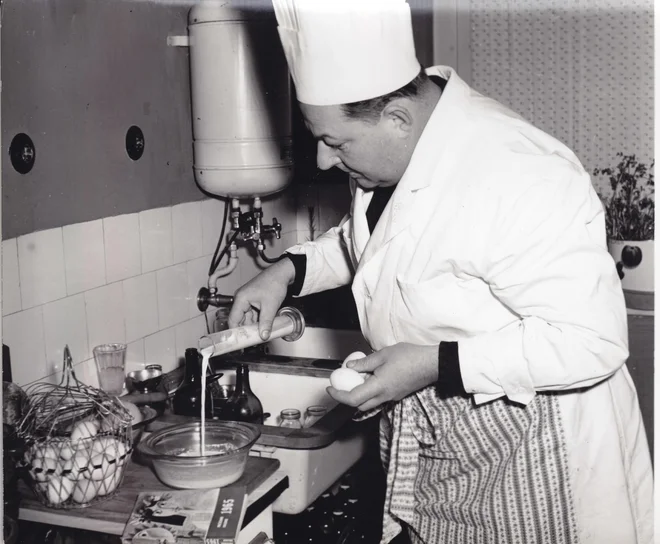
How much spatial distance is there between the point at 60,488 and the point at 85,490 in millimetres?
41

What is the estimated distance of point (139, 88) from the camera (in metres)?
1.94

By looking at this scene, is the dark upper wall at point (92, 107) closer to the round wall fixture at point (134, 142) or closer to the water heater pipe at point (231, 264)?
the round wall fixture at point (134, 142)

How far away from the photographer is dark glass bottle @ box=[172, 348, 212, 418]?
1850 millimetres

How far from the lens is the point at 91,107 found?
5.81ft

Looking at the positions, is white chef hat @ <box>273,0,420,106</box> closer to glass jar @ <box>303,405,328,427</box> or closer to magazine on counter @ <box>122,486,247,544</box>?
magazine on counter @ <box>122,486,247,544</box>

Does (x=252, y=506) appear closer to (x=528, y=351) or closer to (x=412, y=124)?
(x=528, y=351)

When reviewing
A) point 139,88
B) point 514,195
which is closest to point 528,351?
point 514,195

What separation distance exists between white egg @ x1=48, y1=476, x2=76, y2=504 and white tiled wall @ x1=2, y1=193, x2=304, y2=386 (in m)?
0.31

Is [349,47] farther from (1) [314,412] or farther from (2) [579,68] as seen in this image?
(2) [579,68]

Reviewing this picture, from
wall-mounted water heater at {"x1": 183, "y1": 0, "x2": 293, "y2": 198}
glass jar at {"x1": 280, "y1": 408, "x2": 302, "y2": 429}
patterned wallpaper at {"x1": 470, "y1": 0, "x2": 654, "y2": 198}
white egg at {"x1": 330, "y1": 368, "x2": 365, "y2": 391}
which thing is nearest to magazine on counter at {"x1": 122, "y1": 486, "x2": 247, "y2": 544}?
white egg at {"x1": 330, "y1": 368, "x2": 365, "y2": 391}

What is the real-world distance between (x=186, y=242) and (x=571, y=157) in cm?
117

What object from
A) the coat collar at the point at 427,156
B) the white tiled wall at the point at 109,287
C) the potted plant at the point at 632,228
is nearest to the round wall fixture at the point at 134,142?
the white tiled wall at the point at 109,287

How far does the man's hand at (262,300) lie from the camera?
5.28ft

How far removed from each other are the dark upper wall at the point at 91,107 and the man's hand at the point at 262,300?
43 cm
